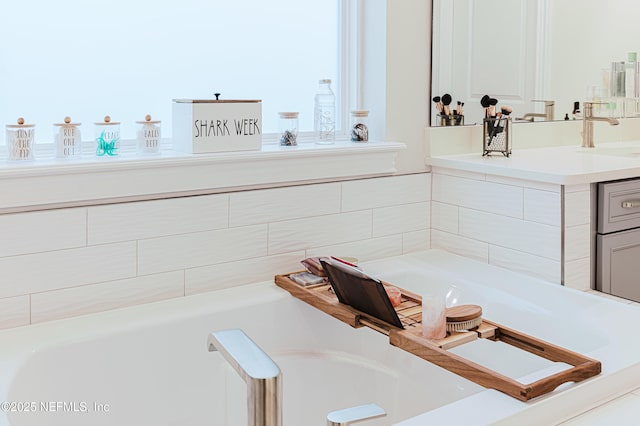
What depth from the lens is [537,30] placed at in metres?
2.72

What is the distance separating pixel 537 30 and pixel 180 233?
1631 millimetres

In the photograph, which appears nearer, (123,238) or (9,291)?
(9,291)

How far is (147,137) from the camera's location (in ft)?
6.50

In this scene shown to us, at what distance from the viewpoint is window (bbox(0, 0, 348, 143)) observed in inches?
74.7

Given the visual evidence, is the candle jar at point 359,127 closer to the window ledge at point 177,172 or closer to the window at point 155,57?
the window ledge at point 177,172

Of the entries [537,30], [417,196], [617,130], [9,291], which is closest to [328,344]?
[417,196]

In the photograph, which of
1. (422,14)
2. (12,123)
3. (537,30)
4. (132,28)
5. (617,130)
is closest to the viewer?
(12,123)

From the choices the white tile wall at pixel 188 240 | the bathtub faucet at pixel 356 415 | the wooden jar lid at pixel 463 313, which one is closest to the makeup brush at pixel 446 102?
the white tile wall at pixel 188 240

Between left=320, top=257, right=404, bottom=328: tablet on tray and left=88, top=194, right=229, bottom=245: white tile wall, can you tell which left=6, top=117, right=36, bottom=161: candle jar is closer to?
left=88, top=194, right=229, bottom=245: white tile wall

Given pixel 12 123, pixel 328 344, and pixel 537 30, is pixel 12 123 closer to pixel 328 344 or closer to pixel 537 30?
pixel 328 344

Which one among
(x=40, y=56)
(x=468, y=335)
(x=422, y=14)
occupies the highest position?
(x=422, y=14)

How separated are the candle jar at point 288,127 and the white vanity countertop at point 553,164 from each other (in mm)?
528

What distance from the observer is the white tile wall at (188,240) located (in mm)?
1788

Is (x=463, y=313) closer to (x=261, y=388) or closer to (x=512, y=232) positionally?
(x=512, y=232)
